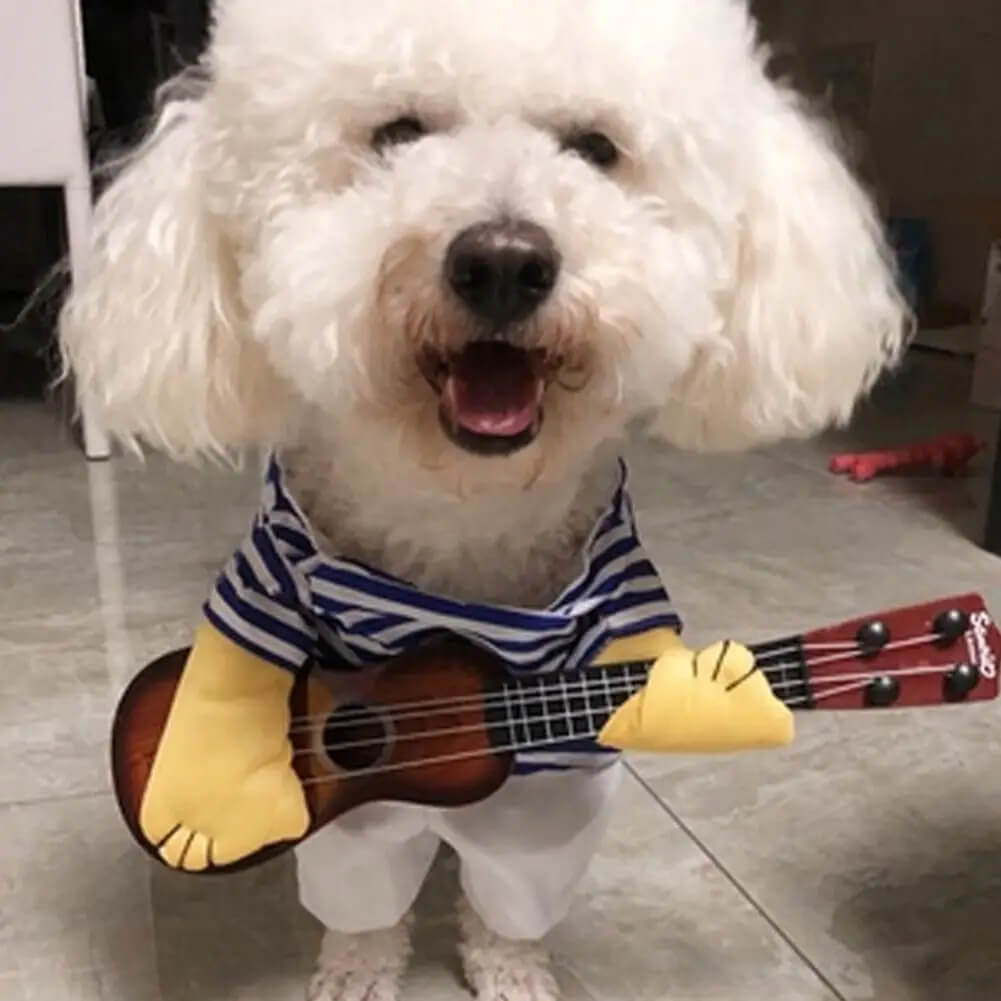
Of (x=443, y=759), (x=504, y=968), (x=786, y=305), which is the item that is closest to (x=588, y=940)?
(x=504, y=968)

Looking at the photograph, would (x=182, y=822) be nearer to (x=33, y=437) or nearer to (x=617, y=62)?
(x=617, y=62)

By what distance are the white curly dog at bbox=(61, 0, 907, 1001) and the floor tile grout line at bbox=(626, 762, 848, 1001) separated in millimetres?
178

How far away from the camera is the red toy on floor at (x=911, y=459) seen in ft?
6.65

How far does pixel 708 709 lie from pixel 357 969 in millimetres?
345

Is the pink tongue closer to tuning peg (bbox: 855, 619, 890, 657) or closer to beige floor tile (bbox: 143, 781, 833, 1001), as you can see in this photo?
tuning peg (bbox: 855, 619, 890, 657)

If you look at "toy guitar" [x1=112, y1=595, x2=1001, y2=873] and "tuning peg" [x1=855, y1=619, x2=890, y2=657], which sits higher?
"tuning peg" [x1=855, y1=619, x2=890, y2=657]

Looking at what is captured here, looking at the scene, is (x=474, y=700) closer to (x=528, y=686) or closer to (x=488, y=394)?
(x=528, y=686)

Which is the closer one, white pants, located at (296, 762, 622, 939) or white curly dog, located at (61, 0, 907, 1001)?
white curly dog, located at (61, 0, 907, 1001)

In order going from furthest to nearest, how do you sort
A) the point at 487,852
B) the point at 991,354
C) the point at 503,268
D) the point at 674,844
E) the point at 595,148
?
the point at 991,354 < the point at 674,844 < the point at 487,852 < the point at 595,148 < the point at 503,268

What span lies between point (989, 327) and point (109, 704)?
5.58 feet

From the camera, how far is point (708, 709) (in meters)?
0.77

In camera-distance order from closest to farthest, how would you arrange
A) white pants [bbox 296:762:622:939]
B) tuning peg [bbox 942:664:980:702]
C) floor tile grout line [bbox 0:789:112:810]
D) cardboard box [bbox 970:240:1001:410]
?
tuning peg [bbox 942:664:980:702]
white pants [bbox 296:762:622:939]
floor tile grout line [bbox 0:789:112:810]
cardboard box [bbox 970:240:1001:410]

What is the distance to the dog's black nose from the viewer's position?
70 cm

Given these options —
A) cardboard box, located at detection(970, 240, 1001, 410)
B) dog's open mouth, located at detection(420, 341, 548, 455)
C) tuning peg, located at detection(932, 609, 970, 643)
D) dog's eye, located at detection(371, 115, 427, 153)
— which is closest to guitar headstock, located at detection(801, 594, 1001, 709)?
tuning peg, located at detection(932, 609, 970, 643)
